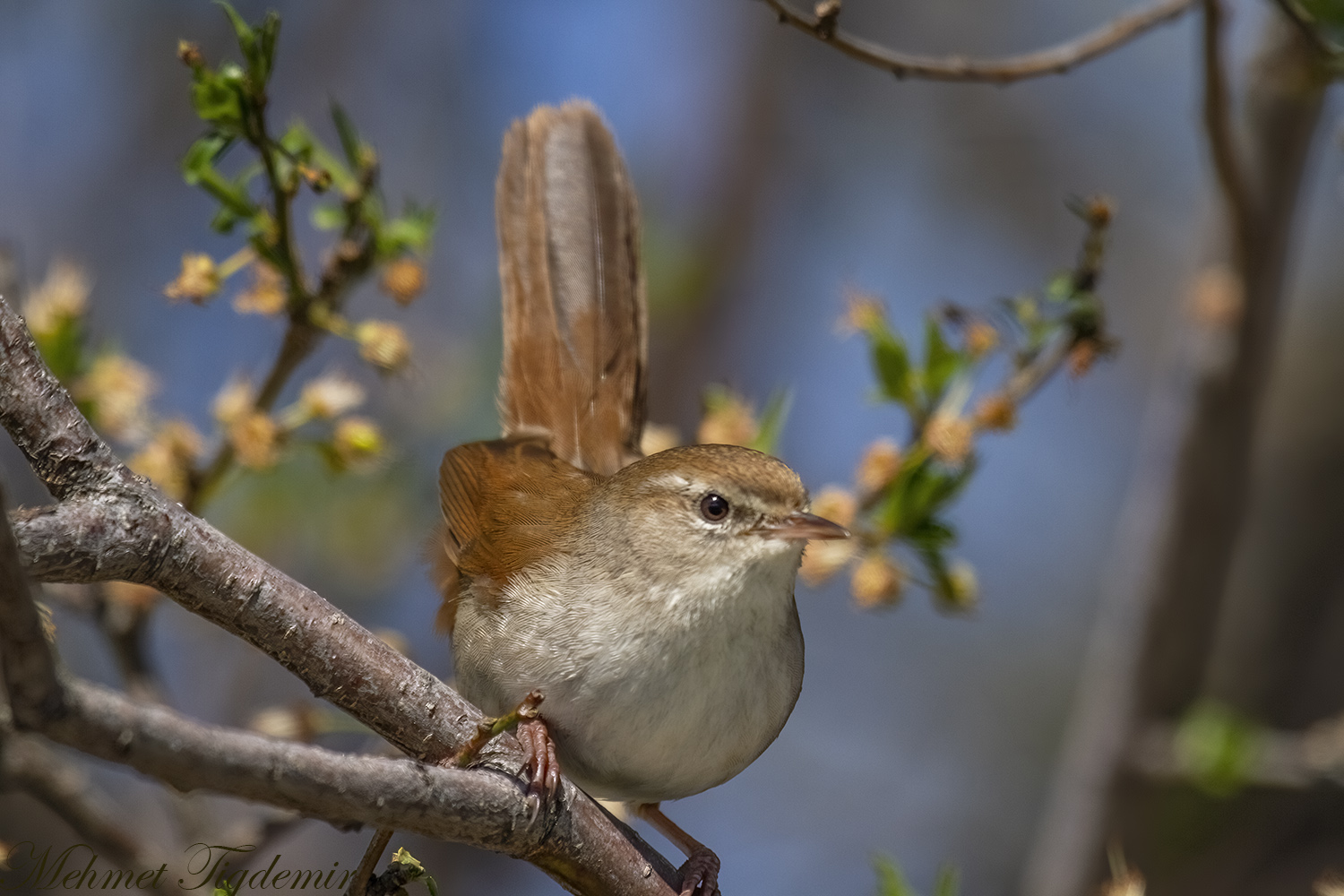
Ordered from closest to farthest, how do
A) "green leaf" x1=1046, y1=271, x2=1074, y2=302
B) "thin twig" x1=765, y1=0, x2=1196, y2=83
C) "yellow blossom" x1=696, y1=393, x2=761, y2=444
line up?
"thin twig" x1=765, y1=0, x2=1196, y2=83, "green leaf" x1=1046, y1=271, x2=1074, y2=302, "yellow blossom" x1=696, y1=393, x2=761, y2=444

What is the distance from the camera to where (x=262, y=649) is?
207cm

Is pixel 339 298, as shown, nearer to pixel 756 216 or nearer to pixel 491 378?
pixel 491 378

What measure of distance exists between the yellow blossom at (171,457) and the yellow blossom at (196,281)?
37 cm

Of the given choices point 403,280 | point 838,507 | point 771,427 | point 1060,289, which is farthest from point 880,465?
point 403,280

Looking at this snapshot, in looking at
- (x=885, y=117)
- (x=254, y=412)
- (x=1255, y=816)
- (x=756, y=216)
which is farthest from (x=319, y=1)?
(x=1255, y=816)

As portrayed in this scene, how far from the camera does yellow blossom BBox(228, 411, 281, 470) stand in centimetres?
307

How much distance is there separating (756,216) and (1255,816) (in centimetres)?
402

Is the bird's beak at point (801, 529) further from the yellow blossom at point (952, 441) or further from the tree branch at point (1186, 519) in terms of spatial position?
the tree branch at point (1186, 519)

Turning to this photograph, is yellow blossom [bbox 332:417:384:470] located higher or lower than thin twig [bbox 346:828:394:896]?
higher

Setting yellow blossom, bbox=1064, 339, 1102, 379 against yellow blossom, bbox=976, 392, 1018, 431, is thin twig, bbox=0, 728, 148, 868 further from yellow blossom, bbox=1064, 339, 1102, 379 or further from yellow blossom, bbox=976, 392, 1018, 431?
yellow blossom, bbox=1064, 339, 1102, 379

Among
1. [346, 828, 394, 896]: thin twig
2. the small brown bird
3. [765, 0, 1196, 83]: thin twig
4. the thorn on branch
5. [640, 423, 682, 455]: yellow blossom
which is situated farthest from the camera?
[640, 423, 682, 455]: yellow blossom

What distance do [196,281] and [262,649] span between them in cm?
121

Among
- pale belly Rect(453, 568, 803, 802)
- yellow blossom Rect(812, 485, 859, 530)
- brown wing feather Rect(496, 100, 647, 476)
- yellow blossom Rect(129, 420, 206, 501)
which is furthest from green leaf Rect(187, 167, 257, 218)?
yellow blossom Rect(812, 485, 859, 530)

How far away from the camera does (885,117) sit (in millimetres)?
7656
